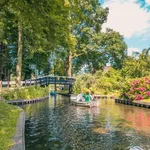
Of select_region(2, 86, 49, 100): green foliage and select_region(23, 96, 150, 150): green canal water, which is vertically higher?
select_region(2, 86, 49, 100): green foliage

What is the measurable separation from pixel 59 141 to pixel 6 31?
3043 centimetres

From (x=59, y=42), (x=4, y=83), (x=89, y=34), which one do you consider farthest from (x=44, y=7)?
(x=89, y=34)

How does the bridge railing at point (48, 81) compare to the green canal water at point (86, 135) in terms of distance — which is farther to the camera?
the bridge railing at point (48, 81)

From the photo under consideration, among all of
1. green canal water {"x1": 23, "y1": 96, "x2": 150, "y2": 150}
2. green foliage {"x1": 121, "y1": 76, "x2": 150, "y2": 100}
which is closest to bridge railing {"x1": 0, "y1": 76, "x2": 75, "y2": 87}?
green foliage {"x1": 121, "y1": 76, "x2": 150, "y2": 100}

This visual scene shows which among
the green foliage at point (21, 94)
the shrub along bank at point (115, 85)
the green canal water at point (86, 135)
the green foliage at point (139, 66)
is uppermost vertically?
the green foliage at point (139, 66)

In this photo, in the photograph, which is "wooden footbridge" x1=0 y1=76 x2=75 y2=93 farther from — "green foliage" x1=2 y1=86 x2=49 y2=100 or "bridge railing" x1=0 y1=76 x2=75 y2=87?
"green foliage" x1=2 y1=86 x2=49 y2=100

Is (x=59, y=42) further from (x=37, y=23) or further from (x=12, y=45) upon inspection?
(x=12, y=45)

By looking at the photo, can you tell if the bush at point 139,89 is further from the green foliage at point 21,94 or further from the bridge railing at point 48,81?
the bridge railing at point 48,81

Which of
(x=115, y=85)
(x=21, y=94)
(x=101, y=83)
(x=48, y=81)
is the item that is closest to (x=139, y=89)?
(x=21, y=94)

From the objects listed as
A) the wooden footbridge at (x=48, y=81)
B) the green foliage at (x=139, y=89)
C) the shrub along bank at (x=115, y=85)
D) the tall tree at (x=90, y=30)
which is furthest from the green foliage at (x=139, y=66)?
the green foliage at (x=139, y=89)

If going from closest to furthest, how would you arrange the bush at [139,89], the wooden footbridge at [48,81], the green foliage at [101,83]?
the bush at [139,89], the wooden footbridge at [48,81], the green foliage at [101,83]

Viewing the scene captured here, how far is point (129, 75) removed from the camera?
60688mm

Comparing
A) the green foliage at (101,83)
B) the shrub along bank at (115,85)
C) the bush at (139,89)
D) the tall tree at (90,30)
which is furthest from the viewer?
the tall tree at (90,30)

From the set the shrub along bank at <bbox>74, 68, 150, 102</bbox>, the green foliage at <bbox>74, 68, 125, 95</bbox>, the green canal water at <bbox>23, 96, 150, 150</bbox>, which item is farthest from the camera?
the green foliage at <bbox>74, 68, 125, 95</bbox>
